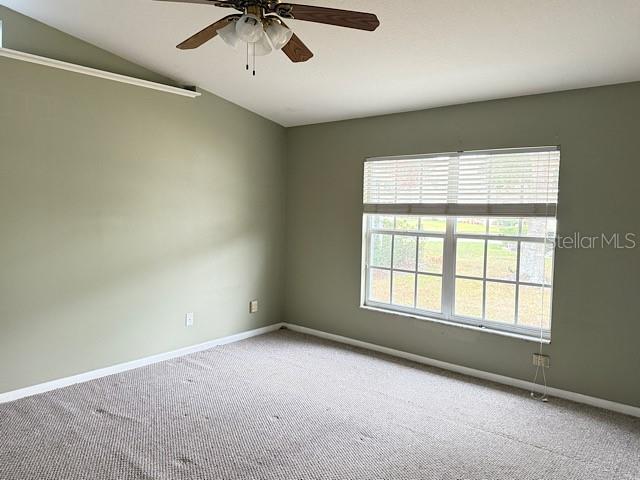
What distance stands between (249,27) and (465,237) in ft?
8.83

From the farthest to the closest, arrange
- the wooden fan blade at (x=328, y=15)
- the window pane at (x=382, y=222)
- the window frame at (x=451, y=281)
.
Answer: the window pane at (x=382, y=222), the window frame at (x=451, y=281), the wooden fan blade at (x=328, y=15)

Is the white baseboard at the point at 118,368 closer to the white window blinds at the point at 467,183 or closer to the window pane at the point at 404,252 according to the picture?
the window pane at the point at 404,252

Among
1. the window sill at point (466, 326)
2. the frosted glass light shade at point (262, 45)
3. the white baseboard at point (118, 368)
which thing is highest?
the frosted glass light shade at point (262, 45)

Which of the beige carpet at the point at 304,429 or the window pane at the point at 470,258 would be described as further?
the window pane at the point at 470,258

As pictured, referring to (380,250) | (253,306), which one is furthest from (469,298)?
(253,306)

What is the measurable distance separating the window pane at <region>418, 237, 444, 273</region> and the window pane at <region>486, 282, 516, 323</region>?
491 mm

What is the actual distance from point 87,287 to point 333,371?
2110 mm

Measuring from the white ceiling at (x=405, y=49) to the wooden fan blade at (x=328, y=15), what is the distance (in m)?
0.72

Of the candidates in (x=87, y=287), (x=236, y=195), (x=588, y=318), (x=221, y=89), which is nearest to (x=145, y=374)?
(x=87, y=287)

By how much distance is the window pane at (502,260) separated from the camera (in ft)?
12.1

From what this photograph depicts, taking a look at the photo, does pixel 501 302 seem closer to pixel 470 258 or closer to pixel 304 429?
pixel 470 258

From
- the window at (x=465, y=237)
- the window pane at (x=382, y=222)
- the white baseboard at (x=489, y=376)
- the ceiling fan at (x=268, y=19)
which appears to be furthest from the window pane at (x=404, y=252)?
the ceiling fan at (x=268, y=19)

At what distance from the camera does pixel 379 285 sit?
4.55 meters

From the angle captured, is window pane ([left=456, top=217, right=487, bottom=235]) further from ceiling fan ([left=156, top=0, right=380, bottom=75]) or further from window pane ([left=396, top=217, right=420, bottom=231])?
ceiling fan ([left=156, top=0, right=380, bottom=75])
